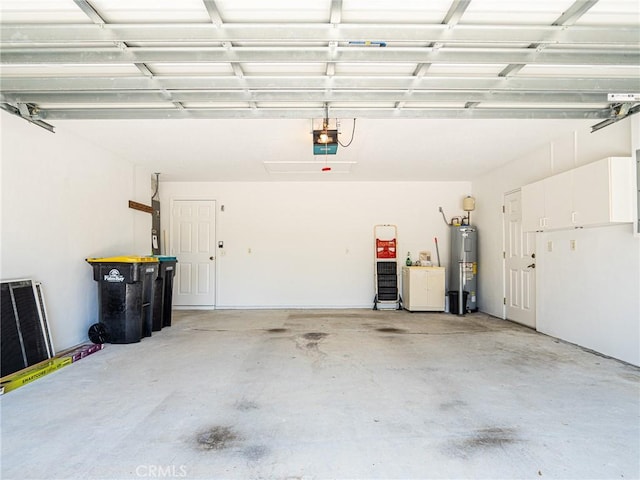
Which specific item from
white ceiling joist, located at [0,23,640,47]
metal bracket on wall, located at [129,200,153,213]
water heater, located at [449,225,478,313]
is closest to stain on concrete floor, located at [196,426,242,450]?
white ceiling joist, located at [0,23,640,47]

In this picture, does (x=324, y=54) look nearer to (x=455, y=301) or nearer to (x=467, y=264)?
(x=467, y=264)

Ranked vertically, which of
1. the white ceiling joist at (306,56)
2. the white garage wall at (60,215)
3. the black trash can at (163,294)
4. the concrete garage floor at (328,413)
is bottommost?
the concrete garage floor at (328,413)

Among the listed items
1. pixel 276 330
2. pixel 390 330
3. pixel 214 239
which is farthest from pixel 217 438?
pixel 214 239

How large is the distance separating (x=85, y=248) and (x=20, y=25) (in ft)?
9.94

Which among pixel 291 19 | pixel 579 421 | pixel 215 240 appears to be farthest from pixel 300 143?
pixel 579 421

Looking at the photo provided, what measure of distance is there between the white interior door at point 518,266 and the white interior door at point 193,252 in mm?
5504

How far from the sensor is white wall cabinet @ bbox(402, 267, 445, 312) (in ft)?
22.4

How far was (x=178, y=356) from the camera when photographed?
4020 mm

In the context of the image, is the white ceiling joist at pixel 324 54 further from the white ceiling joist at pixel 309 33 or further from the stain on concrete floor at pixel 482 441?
the stain on concrete floor at pixel 482 441

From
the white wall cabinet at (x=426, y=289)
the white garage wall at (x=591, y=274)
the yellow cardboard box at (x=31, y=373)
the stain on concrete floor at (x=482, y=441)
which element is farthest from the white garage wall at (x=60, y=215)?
the white garage wall at (x=591, y=274)

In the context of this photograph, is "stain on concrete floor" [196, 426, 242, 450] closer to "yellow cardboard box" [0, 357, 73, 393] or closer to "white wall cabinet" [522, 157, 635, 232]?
"yellow cardboard box" [0, 357, 73, 393]

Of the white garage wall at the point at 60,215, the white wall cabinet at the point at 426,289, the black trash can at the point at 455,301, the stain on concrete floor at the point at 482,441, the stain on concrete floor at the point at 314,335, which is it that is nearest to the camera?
the stain on concrete floor at the point at 482,441

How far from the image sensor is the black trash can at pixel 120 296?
4445 millimetres

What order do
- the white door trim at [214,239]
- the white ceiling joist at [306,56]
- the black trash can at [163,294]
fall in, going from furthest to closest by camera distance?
1. the white door trim at [214,239]
2. the black trash can at [163,294]
3. the white ceiling joist at [306,56]
